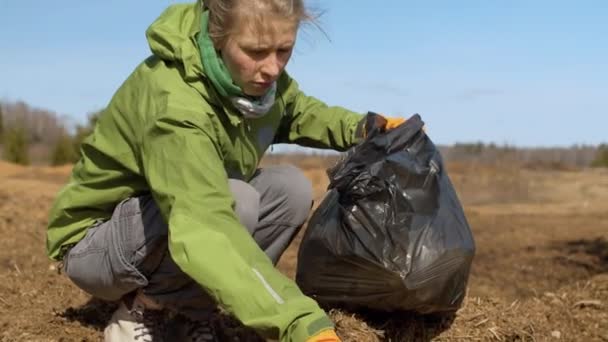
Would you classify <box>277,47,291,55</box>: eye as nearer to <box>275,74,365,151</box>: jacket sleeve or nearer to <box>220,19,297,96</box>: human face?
<box>220,19,297,96</box>: human face

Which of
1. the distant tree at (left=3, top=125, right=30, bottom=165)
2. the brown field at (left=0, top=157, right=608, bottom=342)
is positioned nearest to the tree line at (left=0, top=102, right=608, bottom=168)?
the distant tree at (left=3, top=125, right=30, bottom=165)

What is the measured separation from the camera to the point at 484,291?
5.46 meters

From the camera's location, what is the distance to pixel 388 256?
2.79 meters

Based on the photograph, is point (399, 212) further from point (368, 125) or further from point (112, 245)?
point (112, 245)

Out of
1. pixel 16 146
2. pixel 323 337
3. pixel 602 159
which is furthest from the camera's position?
pixel 602 159

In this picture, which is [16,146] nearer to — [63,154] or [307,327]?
[63,154]

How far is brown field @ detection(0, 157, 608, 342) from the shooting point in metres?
3.20

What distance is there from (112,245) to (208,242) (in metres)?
0.78

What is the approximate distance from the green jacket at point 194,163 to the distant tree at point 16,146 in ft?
67.9

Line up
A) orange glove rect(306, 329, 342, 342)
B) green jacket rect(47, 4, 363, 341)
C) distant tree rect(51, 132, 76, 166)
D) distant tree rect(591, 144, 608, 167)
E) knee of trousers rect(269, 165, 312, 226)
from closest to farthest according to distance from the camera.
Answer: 1. orange glove rect(306, 329, 342, 342)
2. green jacket rect(47, 4, 363, 341)
3. knee of trousers rect(269, 165, 312, 226)
4. distant tree rect(51, 132, 76, 166)
5. distant tree rect(591, 144, 608, 167)

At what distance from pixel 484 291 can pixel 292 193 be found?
2767 millimetres

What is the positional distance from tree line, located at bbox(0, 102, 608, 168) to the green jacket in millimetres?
7092

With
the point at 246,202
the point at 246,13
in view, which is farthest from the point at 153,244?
the point at 246,13

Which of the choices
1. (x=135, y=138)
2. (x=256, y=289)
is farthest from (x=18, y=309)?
(x=256, y=289)
